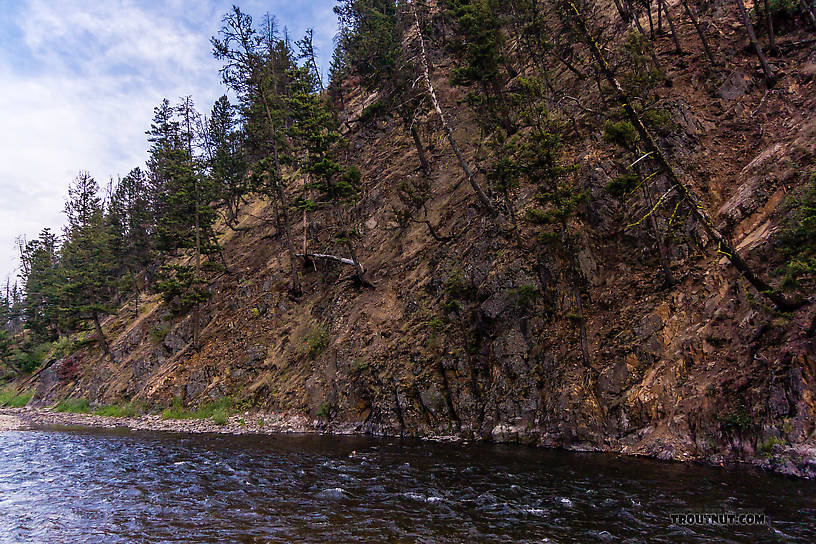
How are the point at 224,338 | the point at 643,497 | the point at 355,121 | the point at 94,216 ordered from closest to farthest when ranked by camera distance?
the point at 643,497, the point at 224,338, the point at 355,121, the point at 94,216

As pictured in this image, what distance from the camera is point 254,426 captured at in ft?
79.0

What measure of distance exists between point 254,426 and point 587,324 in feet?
59.5

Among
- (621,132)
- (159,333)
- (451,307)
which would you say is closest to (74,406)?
(159,333)

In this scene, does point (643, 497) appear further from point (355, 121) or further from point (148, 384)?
point (355, 121)

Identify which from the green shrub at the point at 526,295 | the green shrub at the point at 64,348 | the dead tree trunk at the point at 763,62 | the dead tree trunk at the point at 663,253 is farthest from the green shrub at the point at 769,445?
the green shrub at the point at 64,348

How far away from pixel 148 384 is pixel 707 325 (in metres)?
35.6

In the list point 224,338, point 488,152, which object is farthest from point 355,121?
Answer: point 224,338

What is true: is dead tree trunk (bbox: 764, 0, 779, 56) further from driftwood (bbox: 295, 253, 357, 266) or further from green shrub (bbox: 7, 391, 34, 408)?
green shrub (bbox: 7, 391, 34, 408)

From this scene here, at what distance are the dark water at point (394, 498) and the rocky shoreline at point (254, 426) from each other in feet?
2.03

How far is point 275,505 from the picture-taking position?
34.4 ft

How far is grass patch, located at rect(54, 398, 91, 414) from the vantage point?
1420 inches

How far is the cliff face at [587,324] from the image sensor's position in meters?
12.5

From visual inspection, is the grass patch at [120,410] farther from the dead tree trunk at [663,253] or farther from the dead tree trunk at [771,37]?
the dead tree trunk at [771,37]

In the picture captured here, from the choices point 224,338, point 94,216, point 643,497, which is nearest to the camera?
point 643,497
